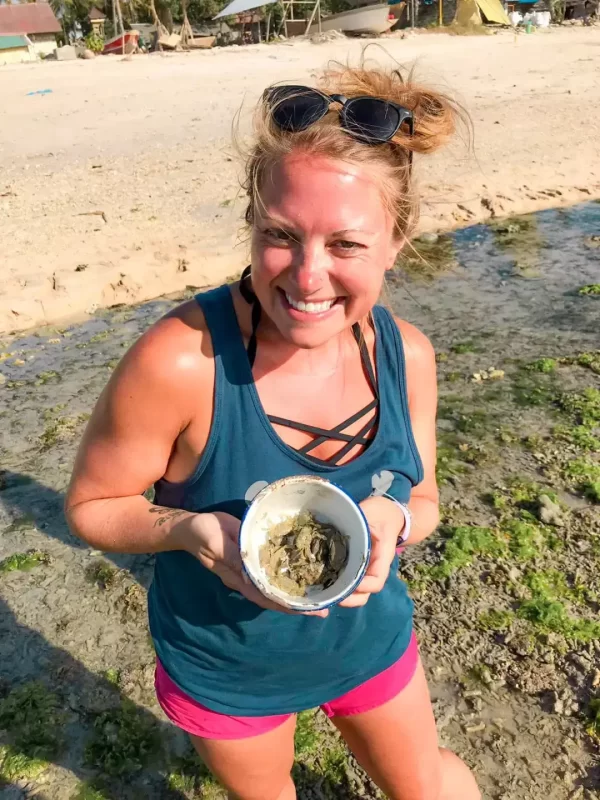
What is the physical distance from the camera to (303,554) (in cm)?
168

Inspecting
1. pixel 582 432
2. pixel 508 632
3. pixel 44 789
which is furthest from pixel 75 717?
pixel 582 432

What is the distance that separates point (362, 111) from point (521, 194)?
36.5 ft

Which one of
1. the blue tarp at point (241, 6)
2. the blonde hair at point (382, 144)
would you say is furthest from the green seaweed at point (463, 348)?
the blue tarp at point (241, 6)

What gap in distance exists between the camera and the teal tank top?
67.5 inches

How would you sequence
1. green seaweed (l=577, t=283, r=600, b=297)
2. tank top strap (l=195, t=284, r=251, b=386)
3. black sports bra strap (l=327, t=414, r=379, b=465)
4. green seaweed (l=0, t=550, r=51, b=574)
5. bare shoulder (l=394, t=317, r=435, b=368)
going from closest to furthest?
tank top strap (l=195, t=284, r=251, b=386) → black sports bra strap (l=327, t=414, r=379, b=465) → bare shoulder (l=394, t=317, r=435, b=368) → green seaweed (l=0, t=550, r=51, b=574) → green seaweed (l=577, t=283, r=600, b=297)

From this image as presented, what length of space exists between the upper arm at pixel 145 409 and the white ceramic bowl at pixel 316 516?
321mm

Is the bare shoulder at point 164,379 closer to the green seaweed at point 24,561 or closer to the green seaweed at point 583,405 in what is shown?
the green seaweed at point 24,561

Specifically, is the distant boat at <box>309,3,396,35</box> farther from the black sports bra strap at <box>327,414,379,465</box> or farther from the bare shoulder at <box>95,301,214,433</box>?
the bare shoulder at <box>95,301,214,433</box>

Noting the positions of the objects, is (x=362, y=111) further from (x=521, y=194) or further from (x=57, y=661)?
(x=521, y=194)

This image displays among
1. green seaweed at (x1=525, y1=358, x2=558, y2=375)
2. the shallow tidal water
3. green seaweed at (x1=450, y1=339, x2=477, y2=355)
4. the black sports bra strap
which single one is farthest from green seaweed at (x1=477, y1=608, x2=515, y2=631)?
green seaweed at (x1=450, y1=339, x2=477, y2=355)

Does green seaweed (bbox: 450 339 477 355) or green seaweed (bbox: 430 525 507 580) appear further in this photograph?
green seaweed (bbox: 450 339 477 355)

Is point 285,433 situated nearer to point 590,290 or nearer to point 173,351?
point 173,351

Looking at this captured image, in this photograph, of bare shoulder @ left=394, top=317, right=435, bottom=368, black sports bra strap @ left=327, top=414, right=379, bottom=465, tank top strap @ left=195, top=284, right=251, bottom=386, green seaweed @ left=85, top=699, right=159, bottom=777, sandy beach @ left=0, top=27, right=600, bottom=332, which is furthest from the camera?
sandy beach @ left=0, top=27, right=600, bottom=332

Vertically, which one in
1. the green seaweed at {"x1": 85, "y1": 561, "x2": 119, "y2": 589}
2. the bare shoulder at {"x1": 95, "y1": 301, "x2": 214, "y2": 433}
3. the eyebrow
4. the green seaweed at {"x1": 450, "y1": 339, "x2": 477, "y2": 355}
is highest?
the eyebrow
